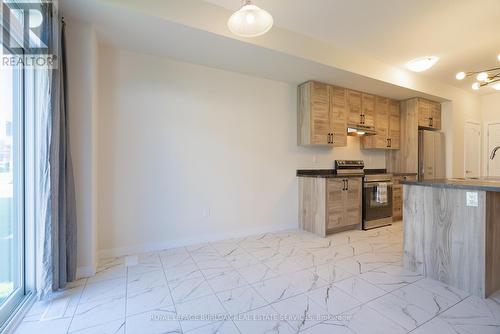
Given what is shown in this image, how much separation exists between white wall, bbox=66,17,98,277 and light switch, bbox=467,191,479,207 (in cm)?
346

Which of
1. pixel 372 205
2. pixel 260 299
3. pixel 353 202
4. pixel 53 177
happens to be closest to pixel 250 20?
pixel 53 177

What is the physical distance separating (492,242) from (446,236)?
0.30m

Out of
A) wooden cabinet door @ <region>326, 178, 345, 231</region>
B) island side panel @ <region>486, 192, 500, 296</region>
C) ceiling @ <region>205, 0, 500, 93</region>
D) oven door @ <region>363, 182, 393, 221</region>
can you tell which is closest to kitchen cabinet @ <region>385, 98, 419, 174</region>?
oven door @ <region>363, 182, 393, 221</region>

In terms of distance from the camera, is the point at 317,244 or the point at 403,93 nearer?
the point at 317,244

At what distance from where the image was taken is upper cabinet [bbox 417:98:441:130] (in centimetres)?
470

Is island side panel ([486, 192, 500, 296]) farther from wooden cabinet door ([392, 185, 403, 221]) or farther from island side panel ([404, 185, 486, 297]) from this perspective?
wooden cabinet door ([392, 185, 403, 221])

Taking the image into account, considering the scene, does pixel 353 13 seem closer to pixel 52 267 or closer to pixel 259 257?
pixel 259 257

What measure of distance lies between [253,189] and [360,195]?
1797 mm

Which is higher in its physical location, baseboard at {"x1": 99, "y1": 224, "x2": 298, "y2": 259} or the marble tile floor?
baseboard at {"x1": 99, "y1": 224, "x2": 298, "y2": 259}

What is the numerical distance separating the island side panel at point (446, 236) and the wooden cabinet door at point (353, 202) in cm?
127

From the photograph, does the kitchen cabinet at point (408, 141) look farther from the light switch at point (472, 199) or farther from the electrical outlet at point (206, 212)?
the electrical outlet at point (206, 212)

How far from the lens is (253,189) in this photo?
12.1 feet

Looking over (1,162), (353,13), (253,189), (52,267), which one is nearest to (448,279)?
(253,189)

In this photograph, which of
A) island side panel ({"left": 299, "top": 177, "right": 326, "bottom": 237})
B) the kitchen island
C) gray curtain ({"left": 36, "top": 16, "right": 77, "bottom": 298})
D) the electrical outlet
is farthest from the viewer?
island side panel ({"left": 299, "top": 177, "right": 326, "bottom": 237})
